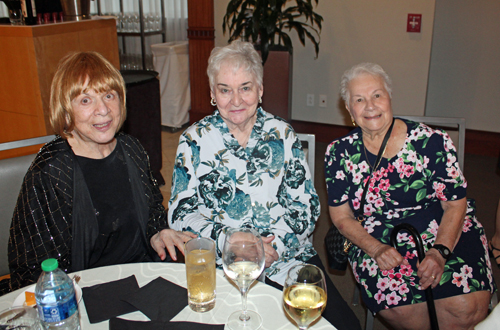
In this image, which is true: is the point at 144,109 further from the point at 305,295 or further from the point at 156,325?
the point at 305,295

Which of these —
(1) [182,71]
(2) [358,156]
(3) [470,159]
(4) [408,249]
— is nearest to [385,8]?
(3) [470,159]

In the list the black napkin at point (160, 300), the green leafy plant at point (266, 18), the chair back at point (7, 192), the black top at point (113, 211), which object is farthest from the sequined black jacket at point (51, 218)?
the green leafy plant at point (266, 18)

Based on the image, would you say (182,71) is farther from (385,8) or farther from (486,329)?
(486,329)

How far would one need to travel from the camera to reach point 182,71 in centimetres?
512

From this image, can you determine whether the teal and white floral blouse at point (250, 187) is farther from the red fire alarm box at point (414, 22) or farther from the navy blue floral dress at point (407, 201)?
the red fire alarm box at point (414, 22)

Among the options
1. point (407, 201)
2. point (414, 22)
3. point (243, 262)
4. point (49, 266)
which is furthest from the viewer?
point (414, 22)

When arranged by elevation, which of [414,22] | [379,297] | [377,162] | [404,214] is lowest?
[379,297]

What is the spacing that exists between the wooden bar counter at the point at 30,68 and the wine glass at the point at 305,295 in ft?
7.52

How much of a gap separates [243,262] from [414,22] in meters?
3.79

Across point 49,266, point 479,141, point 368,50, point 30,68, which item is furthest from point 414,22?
point 49,266

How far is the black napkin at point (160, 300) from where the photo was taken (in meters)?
1.03

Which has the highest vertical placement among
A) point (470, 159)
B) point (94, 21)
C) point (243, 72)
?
point (94, 21)

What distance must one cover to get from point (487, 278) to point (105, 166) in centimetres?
156

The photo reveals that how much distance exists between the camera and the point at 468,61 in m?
4.23
